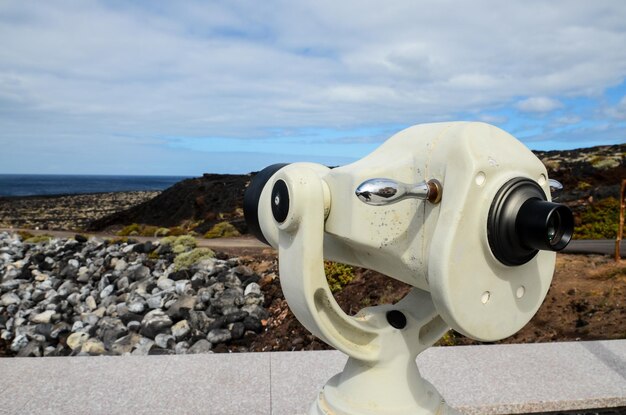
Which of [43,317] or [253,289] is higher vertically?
[253,289]

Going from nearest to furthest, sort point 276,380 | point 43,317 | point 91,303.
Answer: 1. point 276,380
2. point 43,317
3. point 91,303

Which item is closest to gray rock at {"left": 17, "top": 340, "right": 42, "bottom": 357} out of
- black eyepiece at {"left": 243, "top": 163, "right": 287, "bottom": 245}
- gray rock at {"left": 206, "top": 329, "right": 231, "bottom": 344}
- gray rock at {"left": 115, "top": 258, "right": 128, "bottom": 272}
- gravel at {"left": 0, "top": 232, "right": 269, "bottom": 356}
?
gravel at {"left": 0, "top": 232, "right": 269, "bottom": 356}

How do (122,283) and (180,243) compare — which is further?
(180,243)

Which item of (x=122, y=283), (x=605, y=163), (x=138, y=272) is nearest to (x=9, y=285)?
(x=122, y=283)

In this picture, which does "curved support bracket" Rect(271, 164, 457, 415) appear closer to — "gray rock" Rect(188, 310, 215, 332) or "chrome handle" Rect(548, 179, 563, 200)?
"chrome handle" Rect(548, 179, 563, 200)

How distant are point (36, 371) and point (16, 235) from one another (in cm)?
1159

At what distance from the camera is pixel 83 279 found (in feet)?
33.4

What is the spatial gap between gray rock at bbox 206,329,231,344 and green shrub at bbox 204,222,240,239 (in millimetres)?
8705

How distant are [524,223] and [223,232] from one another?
14.7 meters

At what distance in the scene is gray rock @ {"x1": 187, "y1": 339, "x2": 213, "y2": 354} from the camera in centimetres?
639

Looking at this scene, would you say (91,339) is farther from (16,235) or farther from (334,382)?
(16,235)

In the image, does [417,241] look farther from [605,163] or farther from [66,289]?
[605,163]

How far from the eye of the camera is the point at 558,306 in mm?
6152

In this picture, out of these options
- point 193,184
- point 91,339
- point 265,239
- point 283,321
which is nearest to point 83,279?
point 91,339
